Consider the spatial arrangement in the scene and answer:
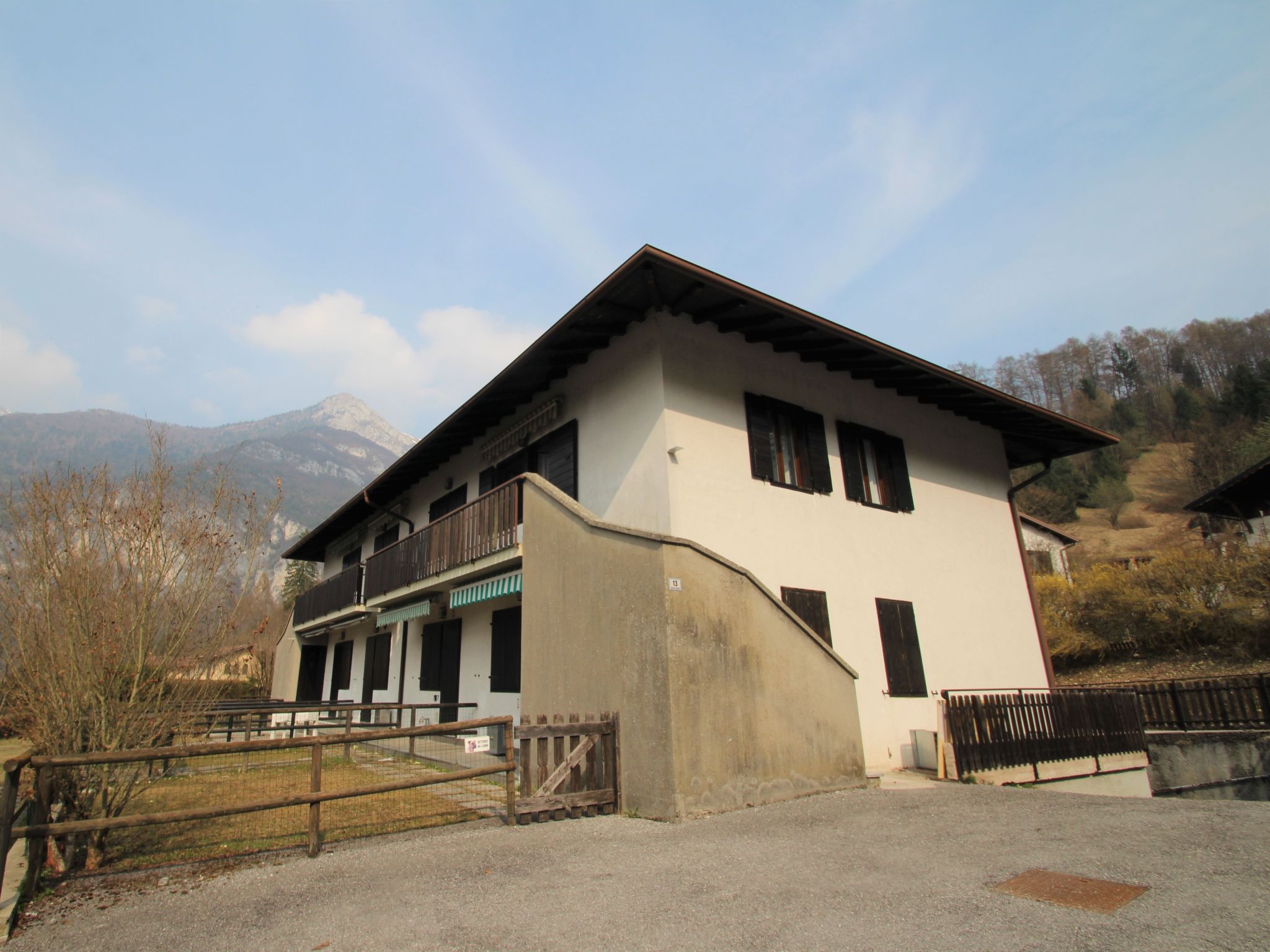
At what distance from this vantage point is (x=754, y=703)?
7.22m

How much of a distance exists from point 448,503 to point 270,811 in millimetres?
8867

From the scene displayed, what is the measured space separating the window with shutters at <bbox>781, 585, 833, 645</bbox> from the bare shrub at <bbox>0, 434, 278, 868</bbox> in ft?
22.9

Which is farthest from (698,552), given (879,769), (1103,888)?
(879,769)

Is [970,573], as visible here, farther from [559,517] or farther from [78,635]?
[78,635]

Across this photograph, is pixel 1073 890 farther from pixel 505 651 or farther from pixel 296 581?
pixel 296 581

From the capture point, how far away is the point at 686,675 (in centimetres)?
669

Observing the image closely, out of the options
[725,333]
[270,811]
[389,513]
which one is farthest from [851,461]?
[389,513]

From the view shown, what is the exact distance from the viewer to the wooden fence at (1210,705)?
12711 mm

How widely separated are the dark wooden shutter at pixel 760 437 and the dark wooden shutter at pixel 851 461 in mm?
1716

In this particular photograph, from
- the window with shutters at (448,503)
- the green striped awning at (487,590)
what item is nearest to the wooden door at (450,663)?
the window with shutters at (448,503)

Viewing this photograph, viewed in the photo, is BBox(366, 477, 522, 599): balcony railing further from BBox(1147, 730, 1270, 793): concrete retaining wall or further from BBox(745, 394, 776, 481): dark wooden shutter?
BBox(1147, 730, 1270, 793): concrete retaining wall

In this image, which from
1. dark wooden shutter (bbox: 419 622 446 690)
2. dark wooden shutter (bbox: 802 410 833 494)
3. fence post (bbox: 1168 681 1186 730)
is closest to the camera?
dark wooden shutter (bbox: 802 410 833 494)

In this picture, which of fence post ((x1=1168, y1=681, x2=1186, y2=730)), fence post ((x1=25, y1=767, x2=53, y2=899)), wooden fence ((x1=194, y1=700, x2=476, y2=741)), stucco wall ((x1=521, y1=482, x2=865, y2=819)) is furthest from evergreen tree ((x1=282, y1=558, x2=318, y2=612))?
fence post ((x1=1168, y1=681, x2=1186, y2=730))

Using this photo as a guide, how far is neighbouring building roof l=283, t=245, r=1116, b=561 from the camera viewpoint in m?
9.27
